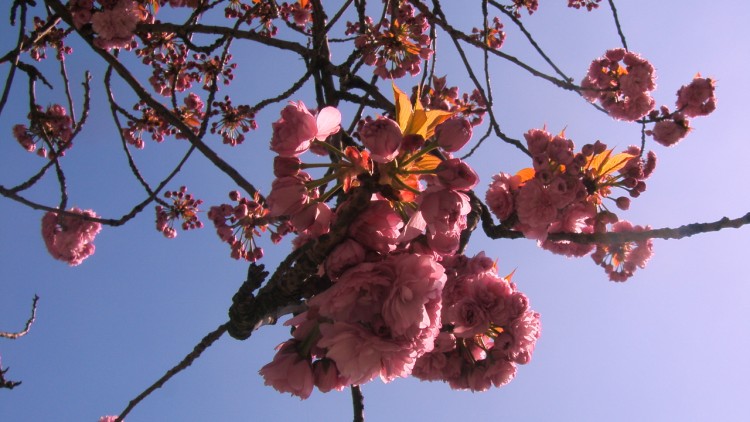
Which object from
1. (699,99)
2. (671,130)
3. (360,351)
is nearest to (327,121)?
(360,351)

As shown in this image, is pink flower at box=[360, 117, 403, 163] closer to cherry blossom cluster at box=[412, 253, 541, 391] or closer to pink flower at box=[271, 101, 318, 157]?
pink flower at box=[271, 101, 318, 157]

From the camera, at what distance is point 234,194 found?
2.72m

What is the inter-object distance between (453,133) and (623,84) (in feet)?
6.42

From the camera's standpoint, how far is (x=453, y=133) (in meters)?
1.18

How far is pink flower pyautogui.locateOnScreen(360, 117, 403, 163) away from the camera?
1.11 meters

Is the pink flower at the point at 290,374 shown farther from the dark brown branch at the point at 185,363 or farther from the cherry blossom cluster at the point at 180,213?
the cherry blossom cluster at the point at 180,213

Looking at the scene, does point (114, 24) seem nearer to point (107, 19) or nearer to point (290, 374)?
point (107, 19)

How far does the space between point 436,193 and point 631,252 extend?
1.46 metres

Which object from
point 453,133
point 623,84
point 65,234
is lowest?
point 453,133

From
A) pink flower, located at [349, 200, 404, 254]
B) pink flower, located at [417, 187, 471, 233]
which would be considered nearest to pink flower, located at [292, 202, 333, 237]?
pink flower, located at [349, 200, 404, 254]

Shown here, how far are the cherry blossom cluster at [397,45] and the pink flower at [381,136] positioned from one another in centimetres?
218

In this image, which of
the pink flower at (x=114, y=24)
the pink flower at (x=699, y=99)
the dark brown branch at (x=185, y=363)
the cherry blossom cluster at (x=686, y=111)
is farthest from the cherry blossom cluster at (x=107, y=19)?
the pink flower at (x=699, y=99)

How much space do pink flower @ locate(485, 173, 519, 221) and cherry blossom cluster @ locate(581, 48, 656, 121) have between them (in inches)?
44.9

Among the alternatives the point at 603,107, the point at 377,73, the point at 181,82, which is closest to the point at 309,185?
the point at 603,107
